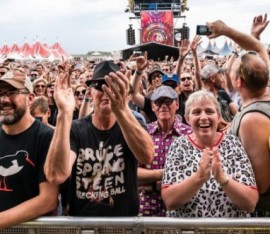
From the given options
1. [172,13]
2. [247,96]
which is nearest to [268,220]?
[247,96]

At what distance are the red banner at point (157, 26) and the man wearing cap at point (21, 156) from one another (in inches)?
2522

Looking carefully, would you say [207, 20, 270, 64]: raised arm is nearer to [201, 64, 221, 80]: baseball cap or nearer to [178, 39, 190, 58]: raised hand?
A: [201, 64, 221, 80]: baseball cap

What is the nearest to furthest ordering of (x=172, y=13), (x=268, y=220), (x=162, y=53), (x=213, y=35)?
(x=268, y=220) < (x=213, y=35) < (x=162, y=53) < (x=172, y=13)

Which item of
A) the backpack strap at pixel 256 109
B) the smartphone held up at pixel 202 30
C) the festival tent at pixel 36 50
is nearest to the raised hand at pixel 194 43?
the smartphone held up at pixel 202 30

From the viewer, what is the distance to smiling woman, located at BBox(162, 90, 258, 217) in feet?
8.84

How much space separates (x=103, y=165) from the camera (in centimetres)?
302

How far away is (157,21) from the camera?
68.7 meters

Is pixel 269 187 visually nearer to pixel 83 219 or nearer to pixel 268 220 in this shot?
pixel 268 220

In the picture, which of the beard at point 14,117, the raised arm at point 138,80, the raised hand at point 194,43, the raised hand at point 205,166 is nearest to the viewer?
the raised hand at point 205,166

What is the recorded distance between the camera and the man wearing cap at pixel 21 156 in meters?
2.87

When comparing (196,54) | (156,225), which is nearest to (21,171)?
(156,225)

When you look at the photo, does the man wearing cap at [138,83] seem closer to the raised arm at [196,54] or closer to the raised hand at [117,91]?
the raised arm at [196,54]

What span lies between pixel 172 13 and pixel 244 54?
69.7 meters

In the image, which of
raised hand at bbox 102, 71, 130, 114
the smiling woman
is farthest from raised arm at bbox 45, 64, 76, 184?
the smiling woman
